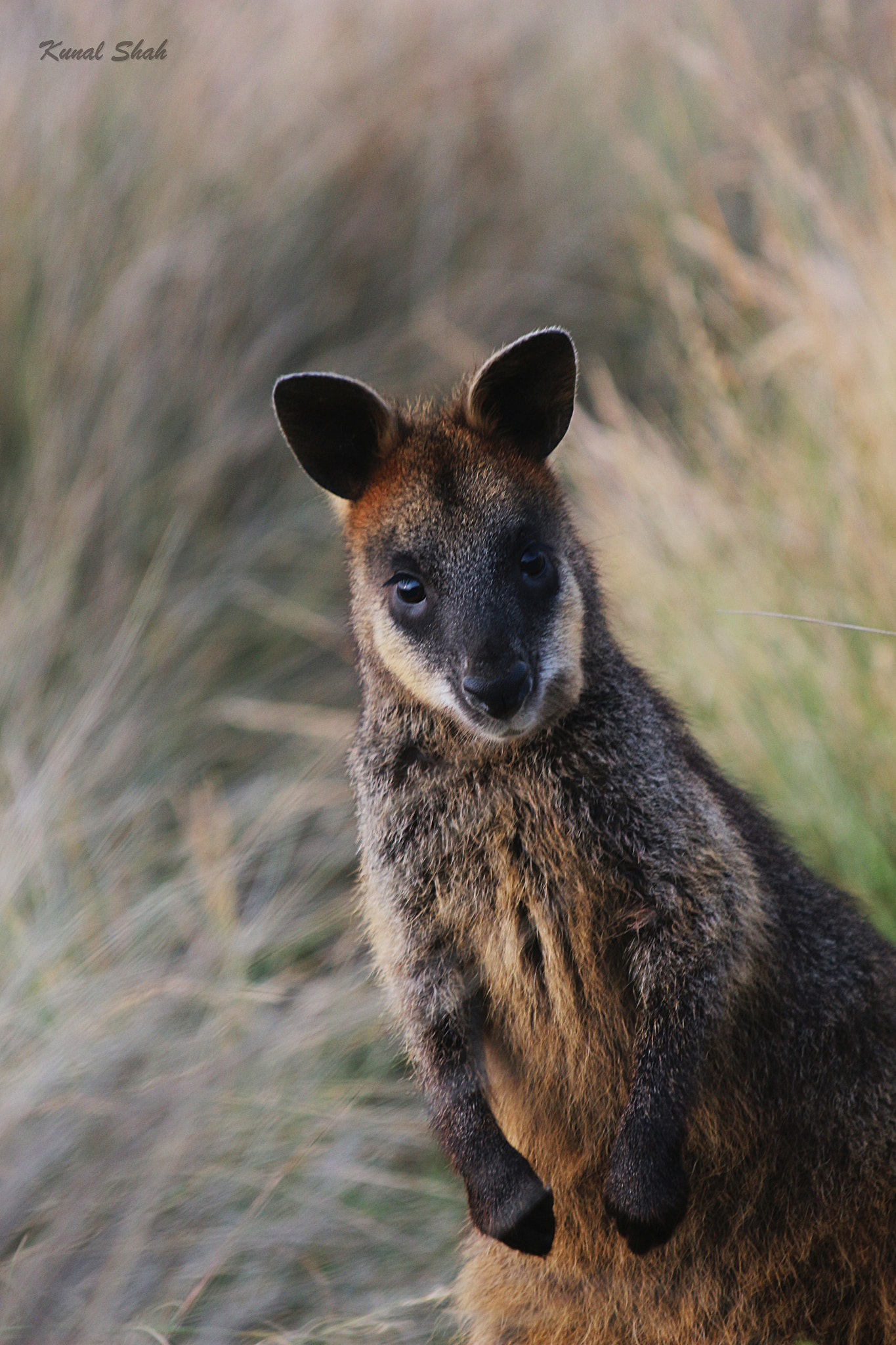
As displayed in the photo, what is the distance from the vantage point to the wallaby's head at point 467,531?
2.78 m

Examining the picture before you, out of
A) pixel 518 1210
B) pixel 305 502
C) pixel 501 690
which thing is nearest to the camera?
pixel 501 690

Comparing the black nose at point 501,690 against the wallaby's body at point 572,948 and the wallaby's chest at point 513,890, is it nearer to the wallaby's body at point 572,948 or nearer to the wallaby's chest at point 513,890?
the wallaby's body at point 572,948

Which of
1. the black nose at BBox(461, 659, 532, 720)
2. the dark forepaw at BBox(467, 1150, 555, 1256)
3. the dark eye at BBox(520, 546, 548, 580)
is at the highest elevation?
the dark eye at BBox(520, 546, 548, 580)

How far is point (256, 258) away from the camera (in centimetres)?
642

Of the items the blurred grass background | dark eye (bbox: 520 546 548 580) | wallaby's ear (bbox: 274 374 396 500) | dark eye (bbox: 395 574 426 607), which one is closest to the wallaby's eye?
dark eye (bbox: 395 574 426 607)

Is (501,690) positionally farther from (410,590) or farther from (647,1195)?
(647,1195)

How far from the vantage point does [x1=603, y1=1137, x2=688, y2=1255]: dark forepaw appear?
2.76 meters

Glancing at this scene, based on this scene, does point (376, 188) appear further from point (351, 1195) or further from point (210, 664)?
point (351, 1195)

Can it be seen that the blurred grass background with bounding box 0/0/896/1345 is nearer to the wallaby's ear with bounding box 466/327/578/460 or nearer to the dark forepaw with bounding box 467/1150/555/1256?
the dark forepaw with bounding box 467/1150/555/1256

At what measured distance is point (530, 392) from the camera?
9.99ft

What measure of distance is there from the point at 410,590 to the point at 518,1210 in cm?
124

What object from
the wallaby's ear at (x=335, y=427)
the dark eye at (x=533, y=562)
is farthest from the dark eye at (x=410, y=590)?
the wallaby's ear at (x=335, y=427)

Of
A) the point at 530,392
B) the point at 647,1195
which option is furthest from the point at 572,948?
the point at 530,392

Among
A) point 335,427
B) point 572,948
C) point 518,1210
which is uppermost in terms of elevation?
point 335,427
